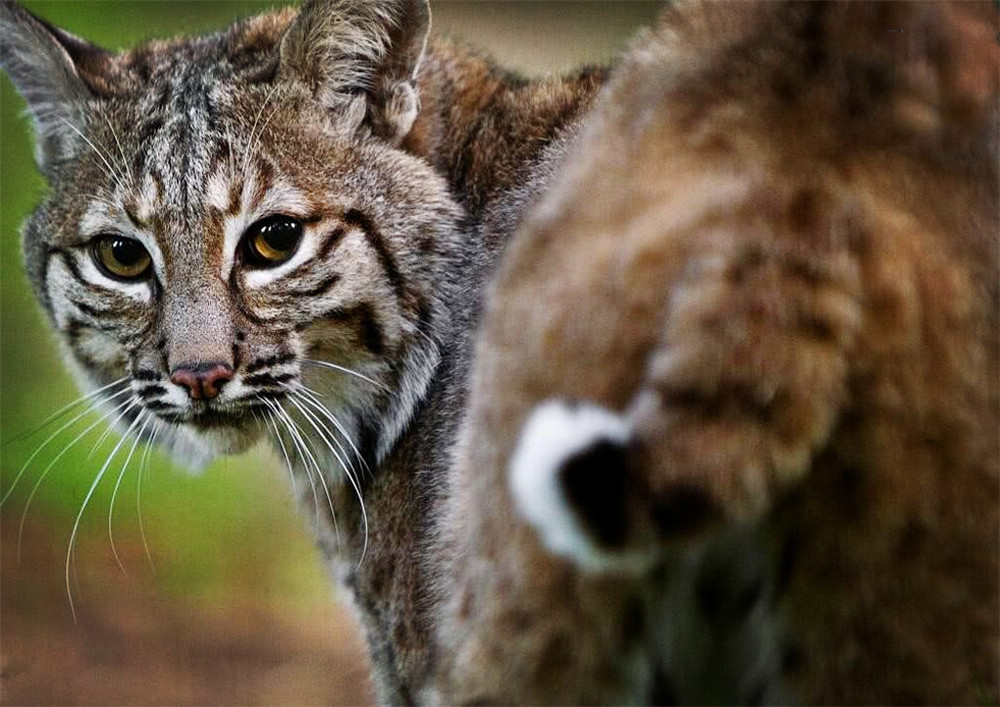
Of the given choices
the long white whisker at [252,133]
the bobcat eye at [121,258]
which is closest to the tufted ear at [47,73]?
the bobcat eye at [121,258]

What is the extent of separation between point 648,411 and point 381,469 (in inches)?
63.7

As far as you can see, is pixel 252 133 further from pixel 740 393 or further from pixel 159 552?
pixel 159 552

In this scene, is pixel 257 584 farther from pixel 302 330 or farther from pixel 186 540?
pixel 302 330

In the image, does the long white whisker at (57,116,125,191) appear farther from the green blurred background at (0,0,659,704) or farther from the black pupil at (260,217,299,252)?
the green blurred background at (0,0,659,704)

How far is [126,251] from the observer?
358 centimetres

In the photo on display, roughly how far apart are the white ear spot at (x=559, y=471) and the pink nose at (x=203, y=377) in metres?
1.32

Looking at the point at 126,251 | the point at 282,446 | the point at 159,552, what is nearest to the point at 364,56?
the point at 126,251

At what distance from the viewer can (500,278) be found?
2.62m

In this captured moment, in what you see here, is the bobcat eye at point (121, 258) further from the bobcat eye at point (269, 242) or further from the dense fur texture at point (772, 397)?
the dense fur texture at point (772, 397)

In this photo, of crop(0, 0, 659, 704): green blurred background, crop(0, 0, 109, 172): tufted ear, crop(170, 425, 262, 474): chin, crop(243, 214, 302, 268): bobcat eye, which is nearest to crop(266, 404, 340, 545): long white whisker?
crop(170, 425, 262, 474): chin

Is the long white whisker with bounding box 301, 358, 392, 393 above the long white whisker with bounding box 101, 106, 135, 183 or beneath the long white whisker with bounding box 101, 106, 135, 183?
beneath

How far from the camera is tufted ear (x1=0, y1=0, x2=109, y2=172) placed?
377cm

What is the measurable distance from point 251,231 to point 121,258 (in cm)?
37

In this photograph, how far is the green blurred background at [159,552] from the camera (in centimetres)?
639
